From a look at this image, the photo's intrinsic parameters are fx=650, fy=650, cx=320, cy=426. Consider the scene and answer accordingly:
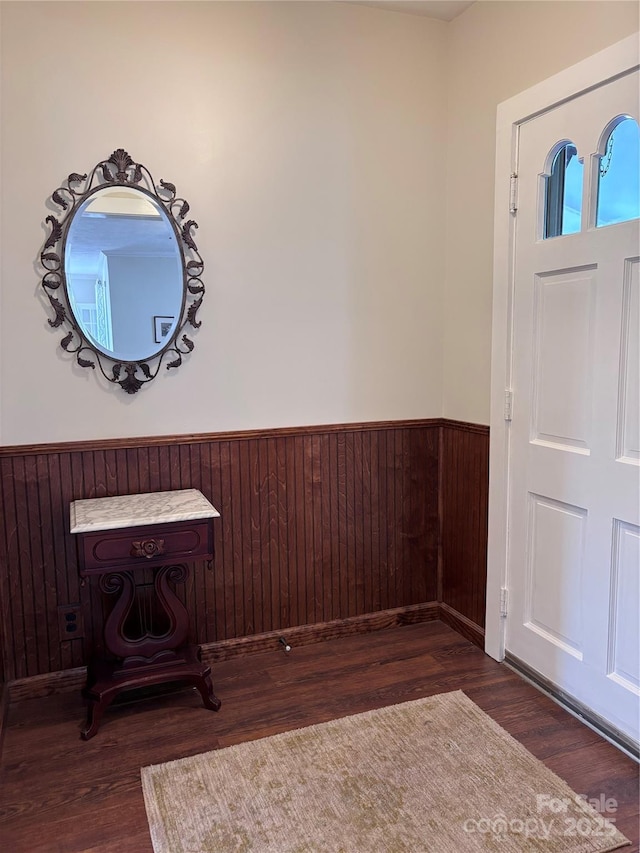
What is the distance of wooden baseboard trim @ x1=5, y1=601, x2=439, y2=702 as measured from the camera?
2.47m

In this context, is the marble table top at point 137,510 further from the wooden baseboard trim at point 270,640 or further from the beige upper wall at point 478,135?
the beige upper wall at point 478,135

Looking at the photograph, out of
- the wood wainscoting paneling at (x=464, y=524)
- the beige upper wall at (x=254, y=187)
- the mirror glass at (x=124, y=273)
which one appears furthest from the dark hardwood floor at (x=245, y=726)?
the mirror glass at (x=124, y=273)

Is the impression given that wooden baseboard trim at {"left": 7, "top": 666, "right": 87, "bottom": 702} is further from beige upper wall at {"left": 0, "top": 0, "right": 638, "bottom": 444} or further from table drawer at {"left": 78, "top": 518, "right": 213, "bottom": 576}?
beige upper wall at {"left": 0, "top": 0, "right": 638, "bottom": 444}

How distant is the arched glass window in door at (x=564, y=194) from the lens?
86.5 inches

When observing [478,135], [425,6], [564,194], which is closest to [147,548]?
[564,194]

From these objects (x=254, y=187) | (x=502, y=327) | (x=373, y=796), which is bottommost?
(x=373, y=796)

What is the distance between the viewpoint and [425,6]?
267cm

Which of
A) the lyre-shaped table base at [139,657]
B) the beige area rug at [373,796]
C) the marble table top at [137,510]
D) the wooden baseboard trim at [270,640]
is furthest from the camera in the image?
the wooden baseboard trim at [270,640]

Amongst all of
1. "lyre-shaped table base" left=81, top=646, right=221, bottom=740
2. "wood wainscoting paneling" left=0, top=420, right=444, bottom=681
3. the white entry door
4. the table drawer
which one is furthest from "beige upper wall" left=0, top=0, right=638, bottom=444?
"lyre-shaped table base" left=81, top=646, right=221, bottom=740

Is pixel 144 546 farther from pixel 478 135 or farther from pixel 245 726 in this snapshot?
pixel 478 135

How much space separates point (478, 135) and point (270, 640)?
2.29m

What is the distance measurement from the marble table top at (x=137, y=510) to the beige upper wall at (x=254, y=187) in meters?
0.27

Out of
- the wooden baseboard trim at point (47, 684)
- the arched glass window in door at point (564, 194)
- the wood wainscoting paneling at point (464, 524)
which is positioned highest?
the arched glass window in door at point (564, 194)

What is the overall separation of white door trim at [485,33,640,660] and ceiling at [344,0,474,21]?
552mm
